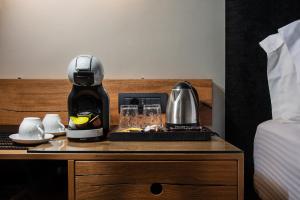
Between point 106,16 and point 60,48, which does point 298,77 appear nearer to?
point 106,16

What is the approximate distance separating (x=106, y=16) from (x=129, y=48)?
0.16m

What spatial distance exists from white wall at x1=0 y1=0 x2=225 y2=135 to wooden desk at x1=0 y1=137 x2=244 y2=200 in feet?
1.84

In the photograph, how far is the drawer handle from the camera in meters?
0.95

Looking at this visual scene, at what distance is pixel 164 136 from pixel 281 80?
50 cm

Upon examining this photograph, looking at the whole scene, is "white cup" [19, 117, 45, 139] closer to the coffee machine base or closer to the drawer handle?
the coffee machine base

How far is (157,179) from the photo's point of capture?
36.9 inches

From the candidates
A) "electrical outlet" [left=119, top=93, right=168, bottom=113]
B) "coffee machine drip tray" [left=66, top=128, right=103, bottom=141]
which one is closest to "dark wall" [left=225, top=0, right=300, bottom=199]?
"electrical outlet" [left=119, top=93, right=168, bottom=113]

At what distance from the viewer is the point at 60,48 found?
1441mm

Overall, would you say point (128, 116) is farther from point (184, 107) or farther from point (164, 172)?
point (164, 172)

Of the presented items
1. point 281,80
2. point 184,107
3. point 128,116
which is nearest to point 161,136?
point 184,107

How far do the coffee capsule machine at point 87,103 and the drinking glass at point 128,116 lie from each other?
16 cm

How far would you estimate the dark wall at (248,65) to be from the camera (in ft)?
4.55

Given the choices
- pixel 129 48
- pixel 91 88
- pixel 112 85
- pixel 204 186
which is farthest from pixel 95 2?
pixel 204 186

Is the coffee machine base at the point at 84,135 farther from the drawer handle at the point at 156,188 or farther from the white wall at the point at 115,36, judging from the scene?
the white wall at the point at 115,36
